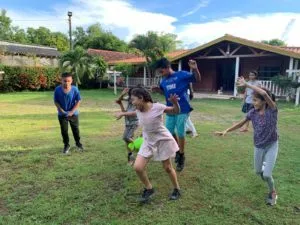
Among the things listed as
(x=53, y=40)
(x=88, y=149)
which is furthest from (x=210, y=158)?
(x=53, y=40)

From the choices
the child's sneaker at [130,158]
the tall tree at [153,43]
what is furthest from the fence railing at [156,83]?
the child's sneaker at [130,158]

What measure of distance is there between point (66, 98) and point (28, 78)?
17893mm

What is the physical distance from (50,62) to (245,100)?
29777 mm

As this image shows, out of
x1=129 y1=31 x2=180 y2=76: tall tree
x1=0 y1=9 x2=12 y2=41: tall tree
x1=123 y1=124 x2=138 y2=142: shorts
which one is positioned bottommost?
x1=123 y1=124 x2=138 y2=142: shorts

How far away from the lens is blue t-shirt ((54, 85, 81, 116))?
546 cm

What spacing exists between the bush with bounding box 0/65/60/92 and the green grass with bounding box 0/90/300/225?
1565 centimetres

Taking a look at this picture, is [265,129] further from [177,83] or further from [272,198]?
[177,83]

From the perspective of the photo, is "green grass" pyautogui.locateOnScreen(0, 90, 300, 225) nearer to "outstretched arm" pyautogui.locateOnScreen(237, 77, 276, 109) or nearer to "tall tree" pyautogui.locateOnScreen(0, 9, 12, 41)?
"outstretched arm" pyautogui.locateOnScreen(237, 77, 276, 109)

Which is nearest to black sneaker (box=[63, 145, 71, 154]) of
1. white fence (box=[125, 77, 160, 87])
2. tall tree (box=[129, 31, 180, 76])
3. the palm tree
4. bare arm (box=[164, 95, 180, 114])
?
bare arm (box=[164, 95, 180, 114])

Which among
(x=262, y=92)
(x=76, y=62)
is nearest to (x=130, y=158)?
(x=262, y=92)

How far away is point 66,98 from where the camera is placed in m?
5.49

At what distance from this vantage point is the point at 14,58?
98.3ft

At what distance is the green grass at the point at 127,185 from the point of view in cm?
322

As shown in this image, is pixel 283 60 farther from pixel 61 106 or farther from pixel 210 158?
pixel 61 106
